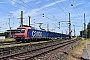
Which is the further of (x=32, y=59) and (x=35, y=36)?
(x=35, y=36)

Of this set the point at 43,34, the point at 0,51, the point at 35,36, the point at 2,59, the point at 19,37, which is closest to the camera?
the point at 2,59

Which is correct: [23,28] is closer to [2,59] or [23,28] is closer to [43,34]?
[43,34]

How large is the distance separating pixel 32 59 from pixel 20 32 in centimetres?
2749

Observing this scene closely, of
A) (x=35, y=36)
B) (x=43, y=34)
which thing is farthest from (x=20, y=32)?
(x=43, y=34)

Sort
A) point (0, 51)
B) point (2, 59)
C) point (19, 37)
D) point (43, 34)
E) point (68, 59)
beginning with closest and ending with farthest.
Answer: point (2, 59) < point (68, 59) < point (0, 51) < point (19, 37) < point (43, 34)

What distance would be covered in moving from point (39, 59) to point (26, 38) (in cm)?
2710

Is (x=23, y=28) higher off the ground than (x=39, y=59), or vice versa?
(x=23, y=28)

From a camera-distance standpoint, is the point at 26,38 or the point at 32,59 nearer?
the point at 32,59

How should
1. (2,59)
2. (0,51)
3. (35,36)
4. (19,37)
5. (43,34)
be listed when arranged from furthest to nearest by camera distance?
(43,34) → (35,36) → (19,37) → (0,51) → (2,59)

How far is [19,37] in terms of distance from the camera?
4297 cm

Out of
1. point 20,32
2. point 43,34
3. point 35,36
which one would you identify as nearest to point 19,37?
point 20,32

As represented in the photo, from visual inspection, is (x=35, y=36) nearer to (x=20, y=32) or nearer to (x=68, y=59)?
(x=20, y=32)

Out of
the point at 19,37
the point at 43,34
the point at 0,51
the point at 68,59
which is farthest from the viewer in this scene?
the point at 43,34

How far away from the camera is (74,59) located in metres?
16.6
